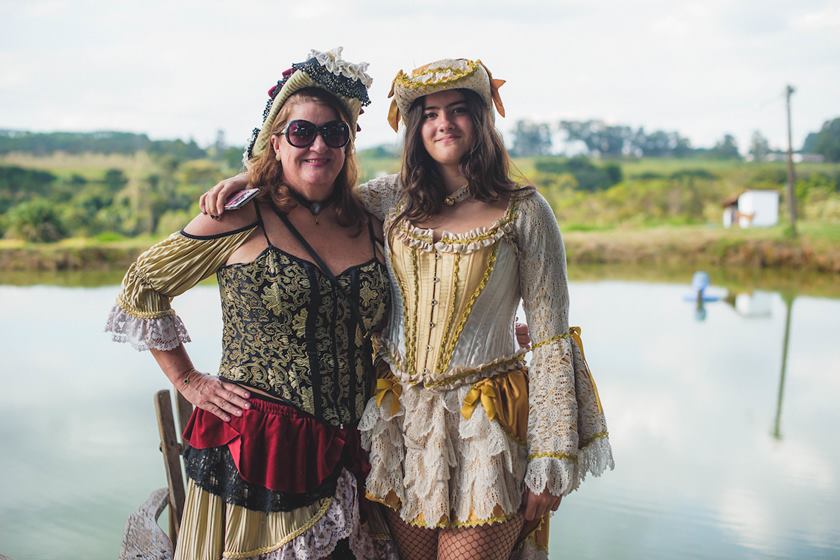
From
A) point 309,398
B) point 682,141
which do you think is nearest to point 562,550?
point 309,398

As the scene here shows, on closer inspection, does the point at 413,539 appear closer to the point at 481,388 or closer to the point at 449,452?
the point at 449,452

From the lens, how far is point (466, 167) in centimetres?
170

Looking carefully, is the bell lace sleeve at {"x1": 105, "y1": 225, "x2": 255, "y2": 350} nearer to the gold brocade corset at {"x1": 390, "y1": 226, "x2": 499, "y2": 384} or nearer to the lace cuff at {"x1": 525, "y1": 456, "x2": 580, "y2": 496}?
the gold brocade corset at {"x1": 390, "y1": 226, "x2": 499, "y2": 384}

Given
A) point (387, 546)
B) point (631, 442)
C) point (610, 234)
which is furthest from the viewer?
point (610, 234)

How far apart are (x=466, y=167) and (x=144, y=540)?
4.33 ft

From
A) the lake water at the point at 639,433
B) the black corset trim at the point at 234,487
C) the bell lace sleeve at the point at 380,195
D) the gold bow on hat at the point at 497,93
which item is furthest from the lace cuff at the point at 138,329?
the lake water at the point at 639,433

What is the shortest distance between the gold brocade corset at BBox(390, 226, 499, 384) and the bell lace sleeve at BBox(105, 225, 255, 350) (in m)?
0.35

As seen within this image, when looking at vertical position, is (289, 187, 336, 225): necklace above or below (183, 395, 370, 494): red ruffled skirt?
above

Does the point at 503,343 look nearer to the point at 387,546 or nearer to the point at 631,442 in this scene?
the point at 387,546

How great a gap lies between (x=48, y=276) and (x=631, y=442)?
1187cm

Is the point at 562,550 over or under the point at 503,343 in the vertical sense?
under

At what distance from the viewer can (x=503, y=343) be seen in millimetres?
1744

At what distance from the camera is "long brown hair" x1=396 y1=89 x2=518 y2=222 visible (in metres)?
1.70

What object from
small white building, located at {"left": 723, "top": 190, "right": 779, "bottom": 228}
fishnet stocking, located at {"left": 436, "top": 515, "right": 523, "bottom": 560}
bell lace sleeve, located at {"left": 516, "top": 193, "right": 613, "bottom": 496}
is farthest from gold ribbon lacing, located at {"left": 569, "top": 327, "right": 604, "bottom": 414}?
small white building, located at {"left": 723, "top": 190, "right": 779, "bottom": 228}
